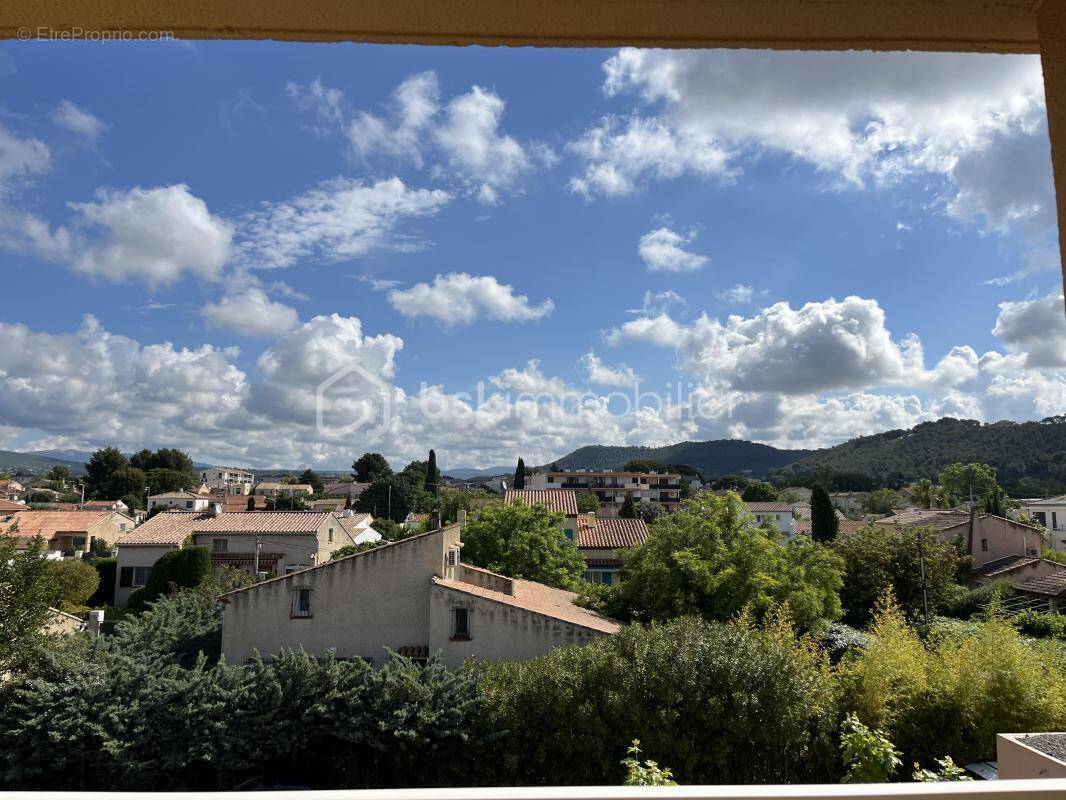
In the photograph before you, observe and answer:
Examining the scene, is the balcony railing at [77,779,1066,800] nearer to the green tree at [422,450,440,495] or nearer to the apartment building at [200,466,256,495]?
the green tree at [422,450,440,495]

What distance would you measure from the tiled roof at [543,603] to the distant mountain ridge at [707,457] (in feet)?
414

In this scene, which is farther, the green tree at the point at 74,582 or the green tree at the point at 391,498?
the green tree at the point at 391,498

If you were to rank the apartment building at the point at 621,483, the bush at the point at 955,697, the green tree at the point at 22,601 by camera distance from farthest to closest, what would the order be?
the apartment building at the point at 621,483 < the green tree at the point at 22,601 < the bush at the point at 955,697

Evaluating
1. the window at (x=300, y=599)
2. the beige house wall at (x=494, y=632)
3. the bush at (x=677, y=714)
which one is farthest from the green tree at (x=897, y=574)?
the window at (x=300, y=599)

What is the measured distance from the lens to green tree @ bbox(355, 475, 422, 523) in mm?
56469

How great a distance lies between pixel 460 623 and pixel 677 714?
5017 millimetres

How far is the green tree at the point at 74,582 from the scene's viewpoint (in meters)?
21.4

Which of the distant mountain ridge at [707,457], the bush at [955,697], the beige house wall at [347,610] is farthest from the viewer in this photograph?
the distant mountain ridge at [707,457]

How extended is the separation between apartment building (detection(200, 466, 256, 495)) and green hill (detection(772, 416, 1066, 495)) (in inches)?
3253

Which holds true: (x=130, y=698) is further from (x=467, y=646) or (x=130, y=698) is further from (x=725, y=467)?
(x=725, y=467)

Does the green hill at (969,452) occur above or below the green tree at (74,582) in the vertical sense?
above

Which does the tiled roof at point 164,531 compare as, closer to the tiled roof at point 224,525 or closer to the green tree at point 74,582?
the tiled roof at point 224,525

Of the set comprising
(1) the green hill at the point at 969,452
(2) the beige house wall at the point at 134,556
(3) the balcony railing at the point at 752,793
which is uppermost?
(1) the green hill at the point at 969,452

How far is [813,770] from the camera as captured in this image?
10055mm
